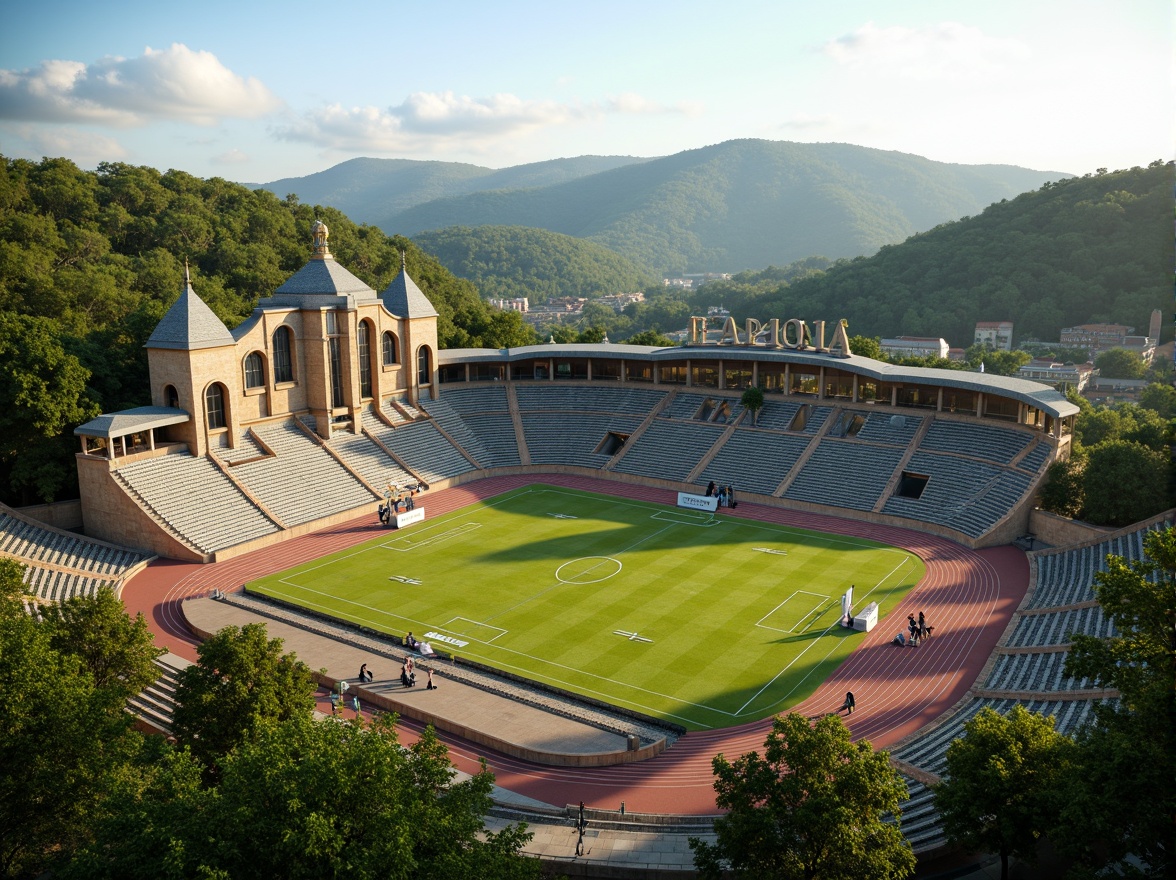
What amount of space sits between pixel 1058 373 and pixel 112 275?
333 feet

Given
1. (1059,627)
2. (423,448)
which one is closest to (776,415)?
(423,448)

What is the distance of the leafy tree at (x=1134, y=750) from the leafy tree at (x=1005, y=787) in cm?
89

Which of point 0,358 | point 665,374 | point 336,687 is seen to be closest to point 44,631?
point 336,687

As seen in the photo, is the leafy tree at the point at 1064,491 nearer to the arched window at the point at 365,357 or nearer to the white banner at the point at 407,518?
the white banner at the point at 407,518

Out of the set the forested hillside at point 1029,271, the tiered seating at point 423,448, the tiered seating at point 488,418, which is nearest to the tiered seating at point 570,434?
the tiered seating at point 488,418

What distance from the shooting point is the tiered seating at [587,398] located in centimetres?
6844

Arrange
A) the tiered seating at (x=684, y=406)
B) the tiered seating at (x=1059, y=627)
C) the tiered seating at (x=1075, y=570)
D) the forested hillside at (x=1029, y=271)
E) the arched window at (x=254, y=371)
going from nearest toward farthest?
the tiered seating at (x=1059, y=627), the tiered seating at (x=1075, y=570), the arched window at (x=254, y=371), the tiered seating at (x=684, y=406), the forested hillside at (x=1029, y=271)

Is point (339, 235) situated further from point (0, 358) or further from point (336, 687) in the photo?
point (336, 687)

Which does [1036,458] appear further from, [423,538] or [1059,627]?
[423,538]

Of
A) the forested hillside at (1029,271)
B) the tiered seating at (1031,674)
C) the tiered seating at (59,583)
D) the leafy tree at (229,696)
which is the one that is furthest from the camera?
the forested hillside at (1029,271)

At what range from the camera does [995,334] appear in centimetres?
12612

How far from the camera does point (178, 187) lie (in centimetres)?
9844

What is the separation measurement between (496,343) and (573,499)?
1089 inches

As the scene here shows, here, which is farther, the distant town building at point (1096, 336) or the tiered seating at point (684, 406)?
the distant town building at point (1096, 336)
